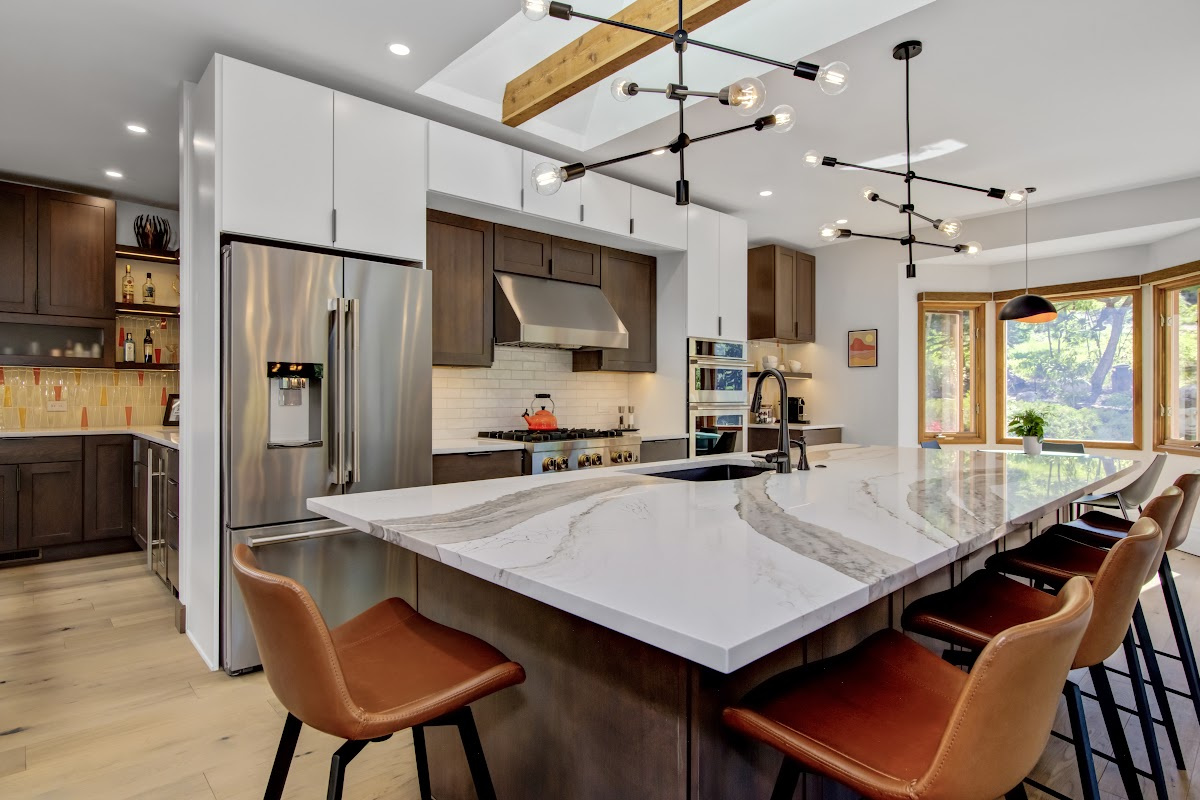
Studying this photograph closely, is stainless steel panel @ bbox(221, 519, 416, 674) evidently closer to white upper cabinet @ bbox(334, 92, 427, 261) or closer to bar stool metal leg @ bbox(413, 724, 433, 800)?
bar stool metal leg @ bbox(413, 724, 433, 800)

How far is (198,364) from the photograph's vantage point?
2.98 meters

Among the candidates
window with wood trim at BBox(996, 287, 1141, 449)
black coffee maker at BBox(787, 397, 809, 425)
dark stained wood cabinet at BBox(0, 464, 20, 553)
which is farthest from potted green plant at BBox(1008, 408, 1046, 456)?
dark stained wood cabinet at BBox(0, 464, 20, 553)

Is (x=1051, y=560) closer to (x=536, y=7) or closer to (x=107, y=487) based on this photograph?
(x=536, y=7)

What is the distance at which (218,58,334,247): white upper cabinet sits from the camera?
275 centimetres

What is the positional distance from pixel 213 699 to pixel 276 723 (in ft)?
1.24

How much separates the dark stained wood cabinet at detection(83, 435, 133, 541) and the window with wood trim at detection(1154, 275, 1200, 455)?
772cm

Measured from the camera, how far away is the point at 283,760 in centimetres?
125

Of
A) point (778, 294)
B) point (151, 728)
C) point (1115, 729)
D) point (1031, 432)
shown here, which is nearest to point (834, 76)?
point (1115, 729)

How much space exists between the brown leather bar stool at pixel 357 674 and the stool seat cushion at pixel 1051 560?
159 cm

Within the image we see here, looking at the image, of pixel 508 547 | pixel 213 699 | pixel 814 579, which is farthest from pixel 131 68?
pixel 814 579

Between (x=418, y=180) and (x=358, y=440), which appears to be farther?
(x=418, y=180)

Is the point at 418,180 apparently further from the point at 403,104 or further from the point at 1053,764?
the point at 1053,764

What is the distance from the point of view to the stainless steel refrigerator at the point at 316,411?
269cm

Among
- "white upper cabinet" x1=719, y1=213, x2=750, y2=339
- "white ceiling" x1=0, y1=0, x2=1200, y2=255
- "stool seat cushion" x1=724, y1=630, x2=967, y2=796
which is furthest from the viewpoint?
"white upper cabinet" x1=719, y1=213, x2=750, y2=339
